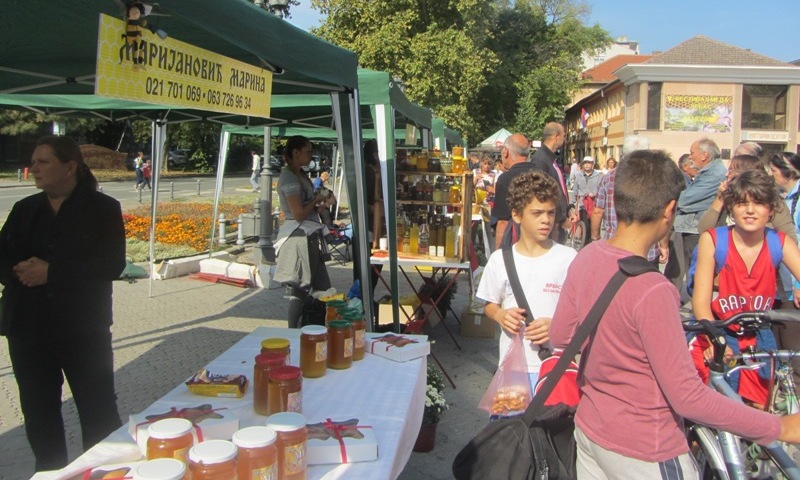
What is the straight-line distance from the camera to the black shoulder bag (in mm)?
1987

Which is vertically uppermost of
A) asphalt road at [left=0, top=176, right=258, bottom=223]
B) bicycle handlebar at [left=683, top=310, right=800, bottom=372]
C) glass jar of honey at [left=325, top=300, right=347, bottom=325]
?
asphalt road at [left=0, top=176, right=258, bottom=223]

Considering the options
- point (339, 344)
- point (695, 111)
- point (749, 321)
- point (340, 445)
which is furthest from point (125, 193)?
point (695, 111)

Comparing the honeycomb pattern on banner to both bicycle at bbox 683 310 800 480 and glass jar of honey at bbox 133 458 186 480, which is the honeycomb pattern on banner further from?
glass jar of honey at bbox 133 458 186 480

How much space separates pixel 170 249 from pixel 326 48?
342 inches

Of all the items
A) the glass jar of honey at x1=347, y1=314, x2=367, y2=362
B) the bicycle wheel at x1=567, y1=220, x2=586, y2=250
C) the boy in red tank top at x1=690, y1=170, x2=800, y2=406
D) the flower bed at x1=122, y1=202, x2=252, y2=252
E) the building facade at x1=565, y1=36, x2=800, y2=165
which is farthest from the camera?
the building facade at x1=565, y1=36, x2=800, y2=165

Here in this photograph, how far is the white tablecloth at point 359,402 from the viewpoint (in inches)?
75.5

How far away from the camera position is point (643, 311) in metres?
1.63

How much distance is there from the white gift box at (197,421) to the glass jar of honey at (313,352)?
19.3 inches

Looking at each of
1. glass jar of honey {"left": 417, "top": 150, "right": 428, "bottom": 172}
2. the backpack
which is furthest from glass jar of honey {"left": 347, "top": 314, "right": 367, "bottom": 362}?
glass jar of honey {"left": 417, "top": 150, "right": 428, "bottom": 172}

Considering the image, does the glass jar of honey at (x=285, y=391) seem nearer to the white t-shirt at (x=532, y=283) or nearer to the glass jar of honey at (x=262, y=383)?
the glass jar of honey at (x=262, y=383)

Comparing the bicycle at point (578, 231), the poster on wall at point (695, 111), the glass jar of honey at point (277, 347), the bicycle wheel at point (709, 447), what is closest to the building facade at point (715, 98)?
the poster on wall at point (695, 111)

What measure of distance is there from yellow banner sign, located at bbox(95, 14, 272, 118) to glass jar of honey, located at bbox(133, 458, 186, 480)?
1.37 meters

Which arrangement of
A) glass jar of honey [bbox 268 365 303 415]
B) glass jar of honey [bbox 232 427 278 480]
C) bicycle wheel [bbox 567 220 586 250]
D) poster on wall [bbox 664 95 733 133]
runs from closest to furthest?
glass jar of honey [bbox 232 427 278 480] → glass jar of honey [bbox 268 365 303 415] → bicycle wheel [bbox 567 220 586 250] → poster on wall [bbox 664 95 733 133]

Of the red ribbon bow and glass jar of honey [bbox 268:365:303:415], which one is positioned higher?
glass jar of honey [bbox 268:365:303:415]
